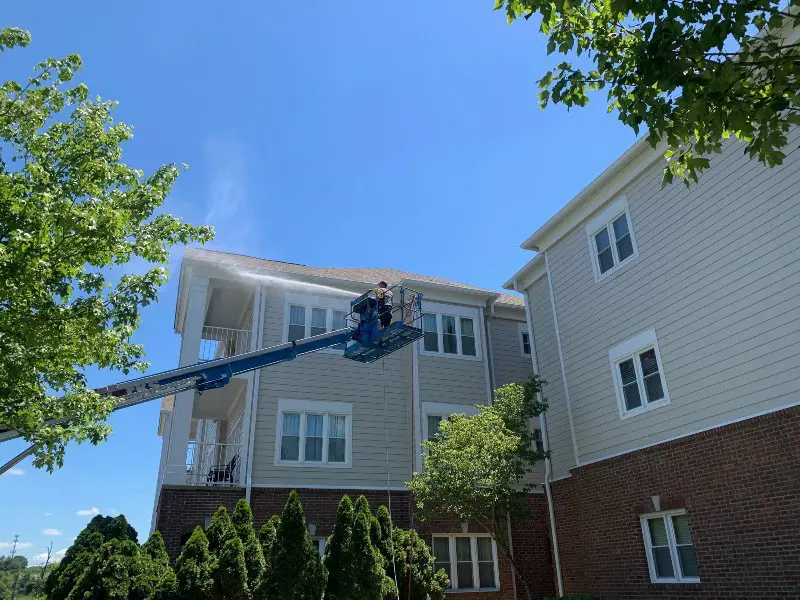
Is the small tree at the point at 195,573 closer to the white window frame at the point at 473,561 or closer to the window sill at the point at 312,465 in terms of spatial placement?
the window sill at the point at 312,465

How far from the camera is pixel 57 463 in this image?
27.5 feet

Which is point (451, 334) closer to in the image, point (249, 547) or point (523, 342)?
point (523, 342)

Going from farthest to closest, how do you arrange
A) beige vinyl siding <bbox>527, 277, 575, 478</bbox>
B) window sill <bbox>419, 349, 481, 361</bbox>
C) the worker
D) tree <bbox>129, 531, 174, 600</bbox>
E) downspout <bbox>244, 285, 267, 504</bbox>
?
window sill <bbox>419, 349, 481, 361</bbox>, downspout <bbox>244, 285, 267, 504</bbox>, beige vinyl siding <bbox>527, 277, 575, 478</bbox>, the worker, tree <bbox>129, 531, 174, 600</bbox>

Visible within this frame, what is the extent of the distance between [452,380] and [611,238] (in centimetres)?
684

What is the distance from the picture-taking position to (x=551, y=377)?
1747 cm

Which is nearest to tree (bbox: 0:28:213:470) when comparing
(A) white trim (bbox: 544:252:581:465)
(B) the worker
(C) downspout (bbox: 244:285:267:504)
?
(B) the worker

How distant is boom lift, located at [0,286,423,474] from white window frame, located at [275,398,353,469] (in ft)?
11.6

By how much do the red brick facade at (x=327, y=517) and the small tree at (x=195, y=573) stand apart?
4342 mm

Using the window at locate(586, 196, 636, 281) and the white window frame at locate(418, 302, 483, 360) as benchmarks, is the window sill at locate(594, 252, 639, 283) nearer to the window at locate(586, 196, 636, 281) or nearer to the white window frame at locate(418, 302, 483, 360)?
the window at locate(586, 196, 636, 281)

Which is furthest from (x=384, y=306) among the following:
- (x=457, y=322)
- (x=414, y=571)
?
(x=457, y=322)

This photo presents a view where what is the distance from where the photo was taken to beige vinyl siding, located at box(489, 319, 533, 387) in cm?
2097

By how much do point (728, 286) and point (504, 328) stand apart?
10.2 m

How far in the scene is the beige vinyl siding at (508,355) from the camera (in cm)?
2097

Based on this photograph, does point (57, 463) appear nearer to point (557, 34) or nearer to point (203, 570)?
point (203, 570)
